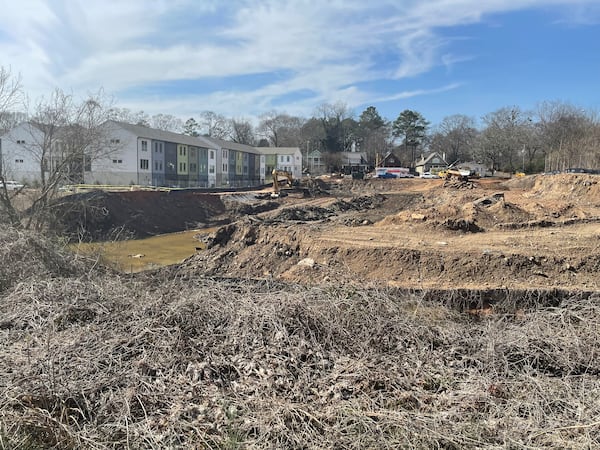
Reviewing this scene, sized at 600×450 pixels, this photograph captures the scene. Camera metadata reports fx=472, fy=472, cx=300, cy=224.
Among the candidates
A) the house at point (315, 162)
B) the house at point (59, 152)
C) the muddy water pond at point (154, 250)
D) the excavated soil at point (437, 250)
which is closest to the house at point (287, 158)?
the house at point (315, 162)

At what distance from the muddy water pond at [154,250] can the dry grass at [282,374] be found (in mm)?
10942

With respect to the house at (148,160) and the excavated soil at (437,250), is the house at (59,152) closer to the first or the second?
the excavated soil at (437,250)

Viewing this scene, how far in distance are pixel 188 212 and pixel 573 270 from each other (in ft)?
89.2

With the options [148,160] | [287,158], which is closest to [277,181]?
[148,160]

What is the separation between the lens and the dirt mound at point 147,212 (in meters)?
26.4

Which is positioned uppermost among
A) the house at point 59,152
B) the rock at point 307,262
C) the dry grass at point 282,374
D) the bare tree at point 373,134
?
the bare tree at point 373,134

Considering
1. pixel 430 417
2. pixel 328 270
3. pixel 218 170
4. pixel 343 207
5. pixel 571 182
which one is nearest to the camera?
pixel 430 417

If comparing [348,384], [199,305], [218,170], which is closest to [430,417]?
[348,384]

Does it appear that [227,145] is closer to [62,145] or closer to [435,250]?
[62,145]

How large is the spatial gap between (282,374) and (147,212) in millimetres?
27930

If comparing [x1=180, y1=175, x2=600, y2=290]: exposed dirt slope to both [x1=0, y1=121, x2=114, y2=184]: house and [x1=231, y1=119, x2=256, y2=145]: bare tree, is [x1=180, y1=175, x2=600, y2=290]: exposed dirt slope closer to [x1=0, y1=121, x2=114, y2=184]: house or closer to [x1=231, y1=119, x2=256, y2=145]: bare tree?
[x1=0, y1=121, x2=114, y2=184]: house

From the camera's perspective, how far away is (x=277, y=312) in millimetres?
5637

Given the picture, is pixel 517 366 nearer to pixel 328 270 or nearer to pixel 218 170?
pixel 328 270

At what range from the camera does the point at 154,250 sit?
2311 cm
